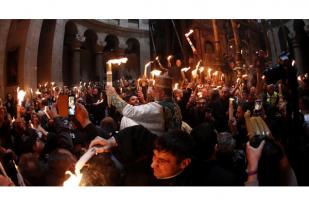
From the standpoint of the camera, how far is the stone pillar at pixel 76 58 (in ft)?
13.0

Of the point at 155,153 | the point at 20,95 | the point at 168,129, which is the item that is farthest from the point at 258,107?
the point at 20,95

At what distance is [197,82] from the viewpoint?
388 centimetres

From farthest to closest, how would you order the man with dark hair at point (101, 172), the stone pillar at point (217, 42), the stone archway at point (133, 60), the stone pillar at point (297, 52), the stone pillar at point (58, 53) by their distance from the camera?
the stone pillar at point (58, 53) < the stone archway at point (133, 60) < the stone pillar at point (217, 42) < the stone pillar at point (297, 52) < the man with dark hair at point (101, 172)

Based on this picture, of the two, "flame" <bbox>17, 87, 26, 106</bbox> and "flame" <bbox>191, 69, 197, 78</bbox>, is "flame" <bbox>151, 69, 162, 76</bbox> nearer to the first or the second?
"flame" <bbox>191, 69, 197, 78</bbox>

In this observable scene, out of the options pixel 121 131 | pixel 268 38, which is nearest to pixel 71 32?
pixel 121 131

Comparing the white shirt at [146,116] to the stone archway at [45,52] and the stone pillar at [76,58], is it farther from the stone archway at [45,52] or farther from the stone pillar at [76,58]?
the stone archway at [45,52]

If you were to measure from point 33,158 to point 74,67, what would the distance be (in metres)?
1.06

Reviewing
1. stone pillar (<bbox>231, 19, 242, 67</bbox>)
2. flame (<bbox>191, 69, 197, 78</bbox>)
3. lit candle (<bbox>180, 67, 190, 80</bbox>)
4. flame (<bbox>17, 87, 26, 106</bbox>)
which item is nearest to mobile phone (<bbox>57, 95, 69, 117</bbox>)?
flame (<bbox>17, 87, 26, 106</bbox>)

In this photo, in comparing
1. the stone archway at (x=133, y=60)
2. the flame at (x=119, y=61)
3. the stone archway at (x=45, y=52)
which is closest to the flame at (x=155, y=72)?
the stone archway at (x=133, y=60)

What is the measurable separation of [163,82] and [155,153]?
110 cm

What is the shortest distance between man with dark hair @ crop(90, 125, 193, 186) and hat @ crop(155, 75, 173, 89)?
507 mm

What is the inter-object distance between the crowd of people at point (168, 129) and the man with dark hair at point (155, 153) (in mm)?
10

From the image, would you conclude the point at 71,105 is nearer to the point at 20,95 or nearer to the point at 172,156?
the point at 20,95
